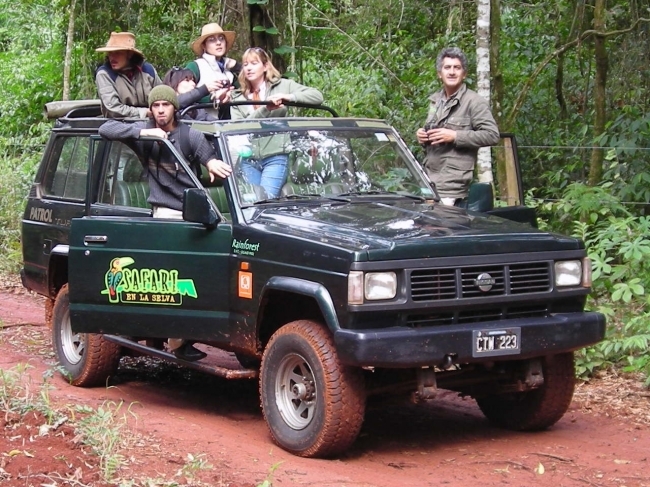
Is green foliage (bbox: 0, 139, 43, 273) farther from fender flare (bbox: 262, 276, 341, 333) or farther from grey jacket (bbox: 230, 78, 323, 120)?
fender flare (bbox: 262, 276, 341, 333)

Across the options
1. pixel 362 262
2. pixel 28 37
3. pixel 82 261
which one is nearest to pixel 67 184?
pixel 82 261

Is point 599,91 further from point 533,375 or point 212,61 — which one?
point 533,375

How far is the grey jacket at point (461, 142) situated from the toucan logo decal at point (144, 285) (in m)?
2.10

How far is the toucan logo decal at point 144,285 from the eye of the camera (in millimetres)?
6574

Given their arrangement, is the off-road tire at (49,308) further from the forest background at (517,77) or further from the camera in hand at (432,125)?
the forest background at (517,77)

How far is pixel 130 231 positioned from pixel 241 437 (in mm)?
1519

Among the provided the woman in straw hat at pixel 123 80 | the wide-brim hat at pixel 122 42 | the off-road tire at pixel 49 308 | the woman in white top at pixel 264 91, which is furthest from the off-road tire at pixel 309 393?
the wide-brim hat at pixel 122 42

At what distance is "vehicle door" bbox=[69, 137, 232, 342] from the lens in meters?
6.45

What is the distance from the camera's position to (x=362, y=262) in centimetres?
539

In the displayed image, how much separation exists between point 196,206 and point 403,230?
129 centimetres

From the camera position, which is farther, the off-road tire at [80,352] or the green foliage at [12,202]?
the green foliage at [12,202]

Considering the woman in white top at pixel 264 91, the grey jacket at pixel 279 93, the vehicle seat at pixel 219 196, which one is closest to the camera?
the vehicle seat at pixel 219 196

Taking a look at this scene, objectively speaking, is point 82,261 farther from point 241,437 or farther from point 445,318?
point 445,318

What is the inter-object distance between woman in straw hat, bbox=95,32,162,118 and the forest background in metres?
1.81
